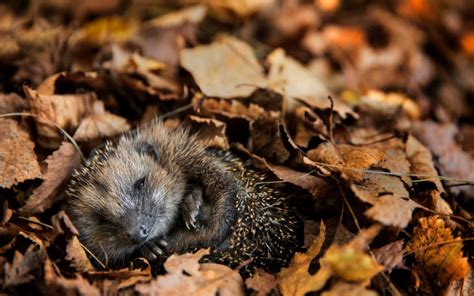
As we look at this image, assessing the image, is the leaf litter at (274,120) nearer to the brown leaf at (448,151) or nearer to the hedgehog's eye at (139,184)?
the brown leaf at (448,151)

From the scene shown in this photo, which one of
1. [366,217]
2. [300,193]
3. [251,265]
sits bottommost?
[251,265]

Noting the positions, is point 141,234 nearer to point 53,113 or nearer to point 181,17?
point 53,113

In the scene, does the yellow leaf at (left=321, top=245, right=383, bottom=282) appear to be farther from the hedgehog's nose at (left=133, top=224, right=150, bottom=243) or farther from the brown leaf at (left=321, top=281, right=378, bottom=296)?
the hedgehog's nose at (left=133, top=224, right=150, bottom=243)

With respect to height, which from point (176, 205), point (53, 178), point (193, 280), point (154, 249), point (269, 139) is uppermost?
point (269, 139)

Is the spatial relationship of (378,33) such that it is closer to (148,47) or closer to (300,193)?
(148,47)

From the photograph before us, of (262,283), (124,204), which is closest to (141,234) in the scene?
(124,204)

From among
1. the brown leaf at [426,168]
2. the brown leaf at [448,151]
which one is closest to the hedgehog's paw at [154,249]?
the brown leaf at [426,168]

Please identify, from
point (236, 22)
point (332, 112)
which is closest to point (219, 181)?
point (332, 112)
